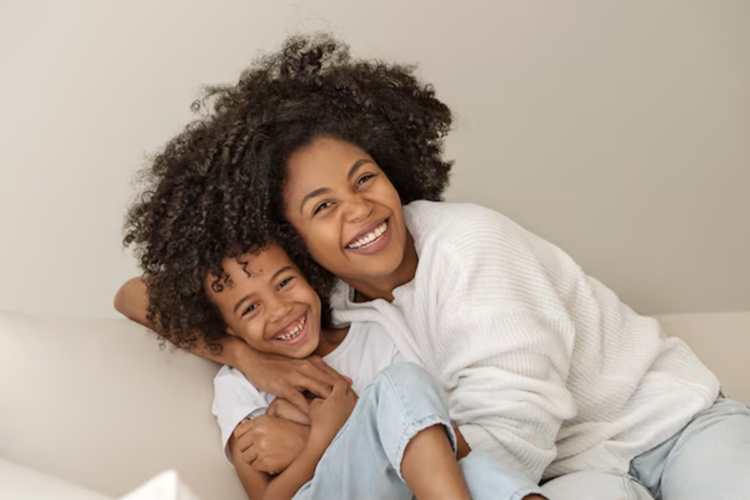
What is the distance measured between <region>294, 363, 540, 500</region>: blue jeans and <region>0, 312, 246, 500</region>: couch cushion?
0.29 m

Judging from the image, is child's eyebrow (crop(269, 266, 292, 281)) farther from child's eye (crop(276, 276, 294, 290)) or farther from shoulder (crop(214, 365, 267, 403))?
shoulder (crop(214, 365, 267, 403))

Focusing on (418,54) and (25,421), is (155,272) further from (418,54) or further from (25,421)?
(418,54)

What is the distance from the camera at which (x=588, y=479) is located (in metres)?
1.44

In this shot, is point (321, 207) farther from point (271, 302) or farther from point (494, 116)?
point (494, 116)

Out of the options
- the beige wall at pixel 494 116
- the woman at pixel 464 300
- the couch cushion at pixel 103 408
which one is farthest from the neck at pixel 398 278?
the beige wall at pixel 494 116

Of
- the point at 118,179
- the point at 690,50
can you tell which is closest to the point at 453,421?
the point at 118,179

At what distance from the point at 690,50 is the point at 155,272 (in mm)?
1631

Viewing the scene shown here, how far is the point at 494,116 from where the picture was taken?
243 cm

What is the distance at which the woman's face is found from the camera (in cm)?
158

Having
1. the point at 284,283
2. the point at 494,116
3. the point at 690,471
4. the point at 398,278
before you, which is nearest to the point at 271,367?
the point at 284,283

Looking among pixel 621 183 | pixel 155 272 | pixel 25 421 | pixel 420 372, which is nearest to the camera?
pixel 420 372

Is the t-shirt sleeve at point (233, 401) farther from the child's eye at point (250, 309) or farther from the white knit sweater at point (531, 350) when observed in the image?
the white knit sweater at point (531, 350)

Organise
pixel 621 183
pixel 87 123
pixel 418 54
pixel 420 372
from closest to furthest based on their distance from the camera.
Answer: pixel 420 372 → pixel 87 123 → pixel 418 54 → pixel 621 183

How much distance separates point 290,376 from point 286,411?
0.20 ft
